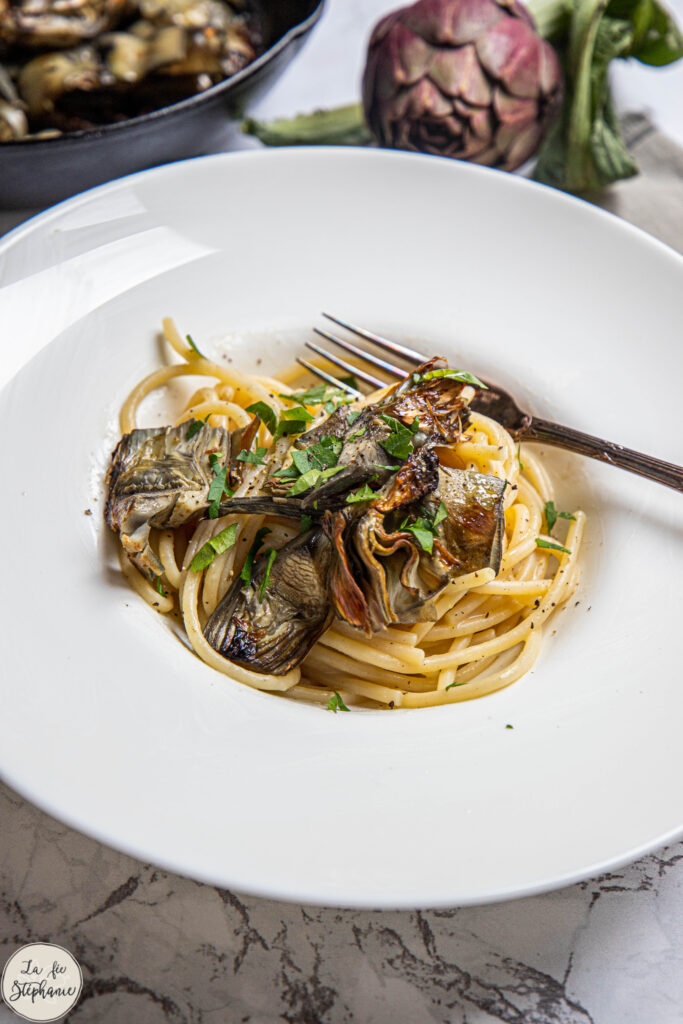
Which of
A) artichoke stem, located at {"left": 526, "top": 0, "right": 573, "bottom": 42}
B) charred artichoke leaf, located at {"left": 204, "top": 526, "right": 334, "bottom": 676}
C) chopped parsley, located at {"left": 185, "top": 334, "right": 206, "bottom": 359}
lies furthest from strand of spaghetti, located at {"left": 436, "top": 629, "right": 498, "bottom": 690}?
artichoke stem, located at {"left": 526, "top": 0, "right": 573, "bottom": 42}

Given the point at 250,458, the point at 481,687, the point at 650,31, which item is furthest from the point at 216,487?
the point at 650,31

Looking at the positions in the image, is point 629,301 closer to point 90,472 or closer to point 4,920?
point 90,472

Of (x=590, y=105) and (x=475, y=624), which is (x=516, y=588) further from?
(x=590, y=105)

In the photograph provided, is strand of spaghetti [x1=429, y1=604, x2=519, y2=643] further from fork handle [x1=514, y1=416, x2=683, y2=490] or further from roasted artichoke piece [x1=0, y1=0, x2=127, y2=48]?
roasted artichoke piece [x1=0, y1=0, x2=127, y2=48]

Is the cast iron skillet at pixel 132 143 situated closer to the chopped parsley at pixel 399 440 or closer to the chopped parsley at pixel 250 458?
the chopped parsley at pixel 250 458

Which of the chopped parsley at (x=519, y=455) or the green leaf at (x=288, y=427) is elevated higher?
the green leaf at (x=288, y=427)

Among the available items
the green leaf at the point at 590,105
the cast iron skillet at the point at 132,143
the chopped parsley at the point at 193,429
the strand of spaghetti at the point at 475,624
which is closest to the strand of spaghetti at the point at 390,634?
the strand of spaghetti at the point at 475,624
